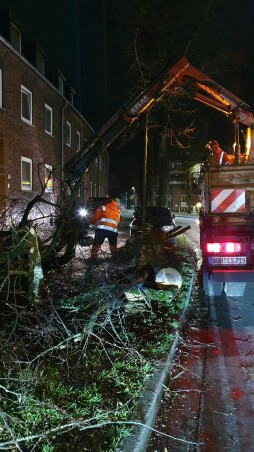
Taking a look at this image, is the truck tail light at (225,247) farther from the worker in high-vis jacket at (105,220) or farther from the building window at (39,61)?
the building window at (39,61)

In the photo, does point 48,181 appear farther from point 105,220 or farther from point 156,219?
point 156,219

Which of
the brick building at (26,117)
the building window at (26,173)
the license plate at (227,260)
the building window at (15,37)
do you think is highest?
the building window at (15,37)

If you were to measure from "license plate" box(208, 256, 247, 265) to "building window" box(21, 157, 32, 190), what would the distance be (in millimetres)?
11584

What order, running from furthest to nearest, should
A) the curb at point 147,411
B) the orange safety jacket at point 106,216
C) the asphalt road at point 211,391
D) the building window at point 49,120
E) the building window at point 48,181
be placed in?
the building window at point 49,120
the orange safety jacket at point 106,216
the building window at point 48,181
the asphalt road at point 211,391
the curb at point 147,411

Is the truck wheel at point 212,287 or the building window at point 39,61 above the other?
the building window at point 39,61

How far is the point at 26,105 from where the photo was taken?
56.4 feet

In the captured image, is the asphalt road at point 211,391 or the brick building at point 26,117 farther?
the brick building at point 26,117

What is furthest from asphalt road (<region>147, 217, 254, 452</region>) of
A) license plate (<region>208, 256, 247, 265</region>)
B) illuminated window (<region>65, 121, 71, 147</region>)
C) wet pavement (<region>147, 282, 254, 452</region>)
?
illuminated window (<region>65, 121, 71, 147</region>)

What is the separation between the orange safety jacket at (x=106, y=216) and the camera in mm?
10055

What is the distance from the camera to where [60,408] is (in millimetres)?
3135

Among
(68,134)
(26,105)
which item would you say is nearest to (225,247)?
(26,105)

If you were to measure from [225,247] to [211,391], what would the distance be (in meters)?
2.73

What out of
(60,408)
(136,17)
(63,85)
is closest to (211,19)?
(136,17)

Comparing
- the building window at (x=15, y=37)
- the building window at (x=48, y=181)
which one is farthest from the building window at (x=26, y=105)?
the building window at (x=48, y=181)
